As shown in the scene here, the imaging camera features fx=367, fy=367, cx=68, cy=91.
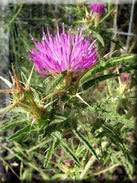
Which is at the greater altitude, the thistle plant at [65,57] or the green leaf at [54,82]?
the thistle plant at [65,57]

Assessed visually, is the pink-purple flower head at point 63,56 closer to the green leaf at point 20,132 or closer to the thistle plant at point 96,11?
the green leaf at point 20,132

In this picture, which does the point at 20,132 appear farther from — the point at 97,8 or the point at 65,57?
the point at 97,8

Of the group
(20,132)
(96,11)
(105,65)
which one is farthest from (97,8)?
(20,132)

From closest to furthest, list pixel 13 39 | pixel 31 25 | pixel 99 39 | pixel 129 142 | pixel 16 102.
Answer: pixel 16 102
pixel 99 39
pixel 129 142
pixel 13 39
pixel 31 25

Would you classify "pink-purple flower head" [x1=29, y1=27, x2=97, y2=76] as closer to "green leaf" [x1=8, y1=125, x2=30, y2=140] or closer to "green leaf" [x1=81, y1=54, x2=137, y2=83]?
"green leaf" [x1=81, y1=54, x2=137, y2=83]

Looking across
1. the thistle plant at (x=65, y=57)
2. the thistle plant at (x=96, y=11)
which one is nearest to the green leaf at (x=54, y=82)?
the thistle plant at (x=65, y=57)

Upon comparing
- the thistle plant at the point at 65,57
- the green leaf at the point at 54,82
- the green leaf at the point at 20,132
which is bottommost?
the green leaf at the point at 20,132

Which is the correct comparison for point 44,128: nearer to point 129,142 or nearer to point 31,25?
point 129,142

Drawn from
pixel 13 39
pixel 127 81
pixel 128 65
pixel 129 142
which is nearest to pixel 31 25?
pixel 13 39
